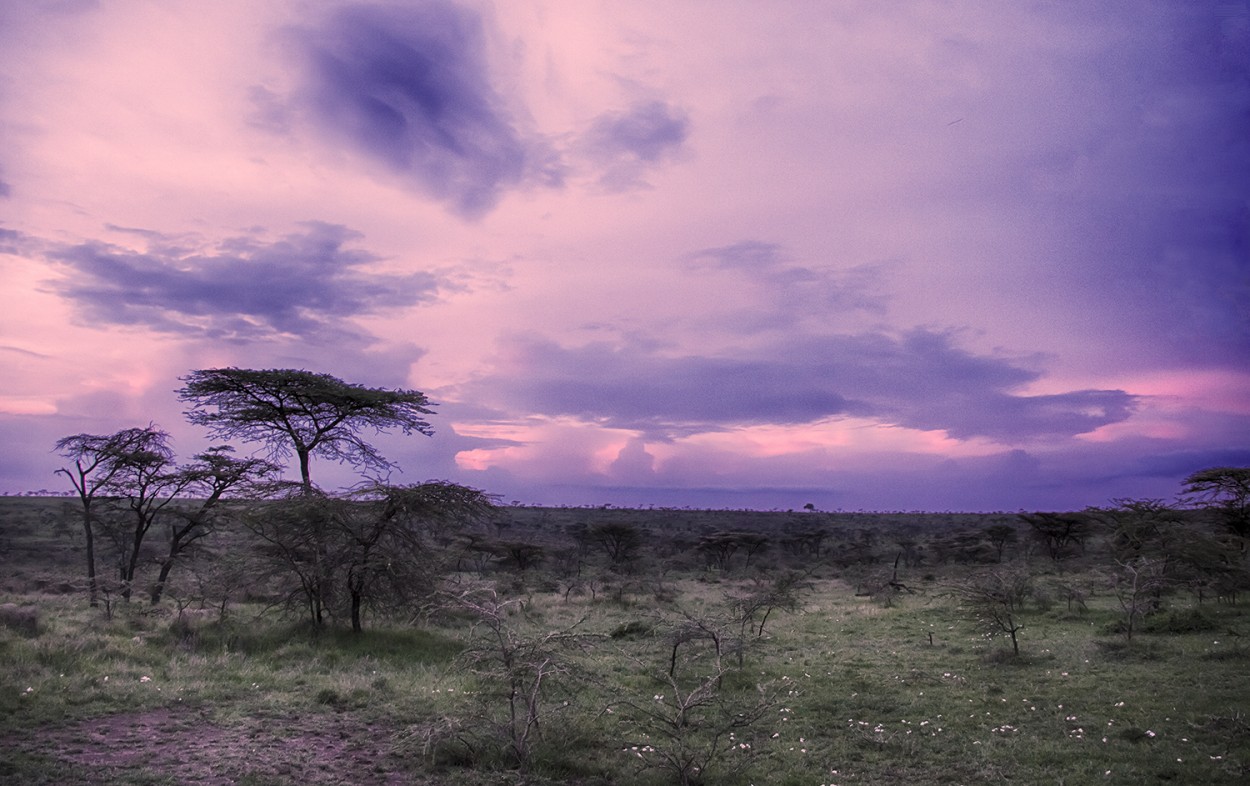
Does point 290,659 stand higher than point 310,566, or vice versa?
point 310,566

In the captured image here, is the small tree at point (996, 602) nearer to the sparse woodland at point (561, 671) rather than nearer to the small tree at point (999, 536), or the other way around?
the sparse woodland at point (561, 671)

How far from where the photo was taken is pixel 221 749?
32.3 ft

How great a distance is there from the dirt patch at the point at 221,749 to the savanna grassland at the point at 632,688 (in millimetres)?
50

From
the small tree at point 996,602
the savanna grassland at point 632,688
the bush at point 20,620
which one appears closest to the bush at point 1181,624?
the savanna grassland at point 632,688

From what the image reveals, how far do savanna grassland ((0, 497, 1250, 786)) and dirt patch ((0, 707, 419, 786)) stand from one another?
0.16ft

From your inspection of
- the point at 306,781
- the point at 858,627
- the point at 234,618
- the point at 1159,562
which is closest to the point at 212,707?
the point at 306,781

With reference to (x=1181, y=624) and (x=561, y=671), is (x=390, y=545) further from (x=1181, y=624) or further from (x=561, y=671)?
A: (x=1181, y=624)

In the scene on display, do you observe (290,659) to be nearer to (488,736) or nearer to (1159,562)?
(488,736)

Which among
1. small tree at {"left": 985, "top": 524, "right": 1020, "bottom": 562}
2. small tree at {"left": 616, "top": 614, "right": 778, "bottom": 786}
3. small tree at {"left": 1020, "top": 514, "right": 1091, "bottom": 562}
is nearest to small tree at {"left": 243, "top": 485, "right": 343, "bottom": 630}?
small tree at {"left": 616, "top": 614, "right": 778, "bottom": 786}

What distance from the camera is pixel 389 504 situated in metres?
19.1

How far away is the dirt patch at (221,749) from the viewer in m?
8.95

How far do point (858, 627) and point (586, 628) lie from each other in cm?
861

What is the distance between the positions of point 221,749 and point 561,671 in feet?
15.9

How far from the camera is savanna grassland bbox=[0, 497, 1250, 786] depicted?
941 centimetres
